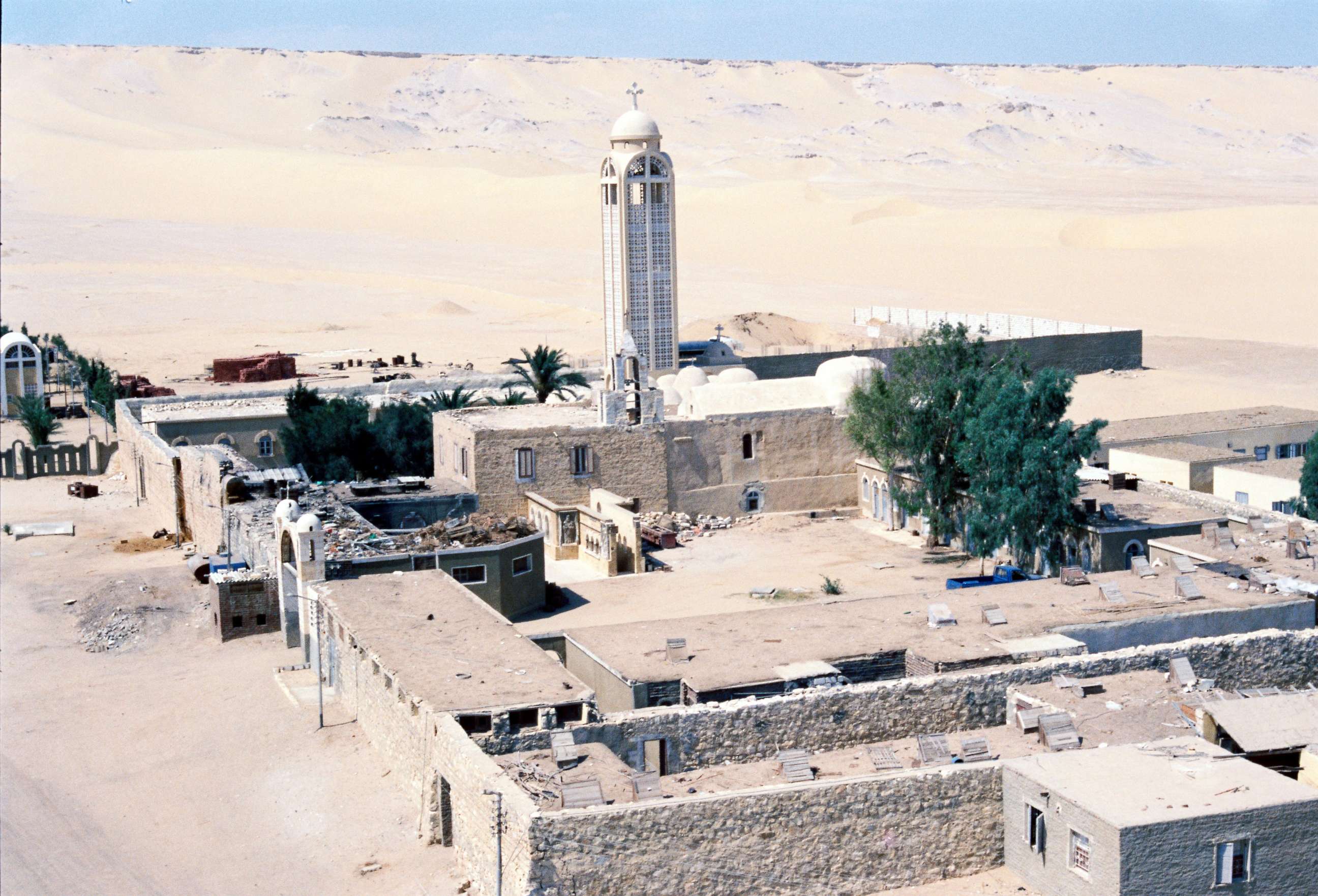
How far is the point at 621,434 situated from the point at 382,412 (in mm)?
8949

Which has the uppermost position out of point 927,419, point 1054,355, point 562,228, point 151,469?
point 562,228

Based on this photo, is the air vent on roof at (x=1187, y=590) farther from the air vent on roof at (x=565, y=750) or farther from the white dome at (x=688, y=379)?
the white dome at (x=688, y=379)

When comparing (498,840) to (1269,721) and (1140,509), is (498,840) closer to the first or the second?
(1269,721)

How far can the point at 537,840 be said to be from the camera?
16.6 metres

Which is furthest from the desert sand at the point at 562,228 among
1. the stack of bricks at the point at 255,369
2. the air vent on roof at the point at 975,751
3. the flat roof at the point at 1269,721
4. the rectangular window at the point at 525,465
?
the air vent on roof at the point at 975,751

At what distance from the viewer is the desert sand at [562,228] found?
77.2 metres

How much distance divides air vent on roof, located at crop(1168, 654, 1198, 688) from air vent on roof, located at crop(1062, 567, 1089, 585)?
4.65 metres

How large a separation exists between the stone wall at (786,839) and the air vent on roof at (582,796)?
49 centimetres

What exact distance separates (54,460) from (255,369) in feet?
48.8

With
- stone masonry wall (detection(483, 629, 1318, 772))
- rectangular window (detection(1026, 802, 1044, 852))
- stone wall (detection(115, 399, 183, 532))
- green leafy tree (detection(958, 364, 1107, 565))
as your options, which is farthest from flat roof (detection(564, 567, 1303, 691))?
stone wall (detection(115, 399, 183, 532))

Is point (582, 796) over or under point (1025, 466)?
under

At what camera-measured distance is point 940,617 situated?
2394 cm

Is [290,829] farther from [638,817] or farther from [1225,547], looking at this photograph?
[1225,547]

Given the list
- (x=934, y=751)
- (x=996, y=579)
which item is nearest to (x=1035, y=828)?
(x=934, y=751)
